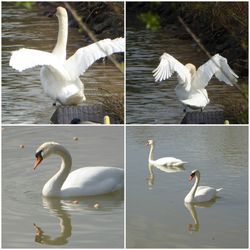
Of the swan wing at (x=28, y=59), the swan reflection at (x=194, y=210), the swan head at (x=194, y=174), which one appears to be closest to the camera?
the swan wing at (x=28, y=59)

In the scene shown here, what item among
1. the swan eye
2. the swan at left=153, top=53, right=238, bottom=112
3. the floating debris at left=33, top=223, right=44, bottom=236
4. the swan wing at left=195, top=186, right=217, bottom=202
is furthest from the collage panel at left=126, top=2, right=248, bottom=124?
the floating debris at left=33, top=223, right=44, bottom=236

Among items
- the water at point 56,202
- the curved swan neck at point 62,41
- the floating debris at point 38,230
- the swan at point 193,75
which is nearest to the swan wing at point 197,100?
the swan at point 193,75

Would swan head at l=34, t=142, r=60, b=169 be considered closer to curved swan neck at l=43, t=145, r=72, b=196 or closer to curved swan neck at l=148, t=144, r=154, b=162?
curved swan neck at l=43, t=145, r=72, b=196

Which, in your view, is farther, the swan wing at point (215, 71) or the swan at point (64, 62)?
the swan wing at point (215, 71)

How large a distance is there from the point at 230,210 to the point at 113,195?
640mm

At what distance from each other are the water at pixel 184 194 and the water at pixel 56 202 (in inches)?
3.8

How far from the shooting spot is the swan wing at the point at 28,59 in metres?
3.27

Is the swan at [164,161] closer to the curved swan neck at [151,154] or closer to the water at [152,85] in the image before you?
the curved swan neck at [151,154]

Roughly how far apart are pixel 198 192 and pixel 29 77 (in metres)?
1.09

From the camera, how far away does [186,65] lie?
3.46m

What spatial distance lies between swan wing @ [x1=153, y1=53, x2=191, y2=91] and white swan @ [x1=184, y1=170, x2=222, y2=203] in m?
0.49

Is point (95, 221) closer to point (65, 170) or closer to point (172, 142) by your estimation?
point (65, 170)

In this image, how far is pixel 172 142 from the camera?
3.49 meters

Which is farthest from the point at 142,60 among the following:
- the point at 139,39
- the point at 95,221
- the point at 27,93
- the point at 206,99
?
the point at 95,221
